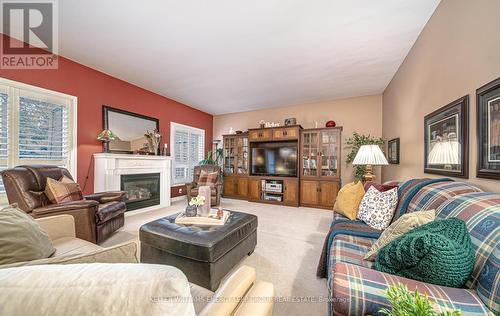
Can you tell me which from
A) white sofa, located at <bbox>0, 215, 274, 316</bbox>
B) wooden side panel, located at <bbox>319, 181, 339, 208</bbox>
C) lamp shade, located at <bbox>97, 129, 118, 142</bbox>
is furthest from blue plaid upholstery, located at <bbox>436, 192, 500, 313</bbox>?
lamp shade, located at <bbox>97, 129, 118, 142</bbox>

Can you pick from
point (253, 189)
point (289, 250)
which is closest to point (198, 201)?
point (289, 250)

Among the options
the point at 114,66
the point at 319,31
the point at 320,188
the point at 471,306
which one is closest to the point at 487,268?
the point at 471,306

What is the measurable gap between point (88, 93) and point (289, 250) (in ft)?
13.0

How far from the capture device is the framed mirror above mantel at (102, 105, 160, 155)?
10.9 ft

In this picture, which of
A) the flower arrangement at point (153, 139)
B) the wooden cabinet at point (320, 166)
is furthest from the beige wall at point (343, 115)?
the flower arrangement at point (153, 139)

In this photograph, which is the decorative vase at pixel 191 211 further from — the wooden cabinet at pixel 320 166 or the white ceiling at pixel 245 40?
the wooden cabinet at pixel 320 166

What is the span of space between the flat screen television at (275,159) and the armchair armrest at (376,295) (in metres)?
3.73

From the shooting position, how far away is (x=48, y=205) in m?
2.02

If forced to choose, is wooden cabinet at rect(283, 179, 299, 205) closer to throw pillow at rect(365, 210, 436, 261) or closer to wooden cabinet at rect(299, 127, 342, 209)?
wooden cabinet at rect(299, 127, 342, 209)

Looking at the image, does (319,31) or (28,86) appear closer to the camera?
(319,31)

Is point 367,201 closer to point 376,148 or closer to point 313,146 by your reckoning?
point 376,148

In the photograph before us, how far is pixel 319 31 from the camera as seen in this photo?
2.15 m

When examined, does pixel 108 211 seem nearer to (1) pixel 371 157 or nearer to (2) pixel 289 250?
(2) pixel 289 250

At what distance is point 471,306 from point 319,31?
2.50 meters
